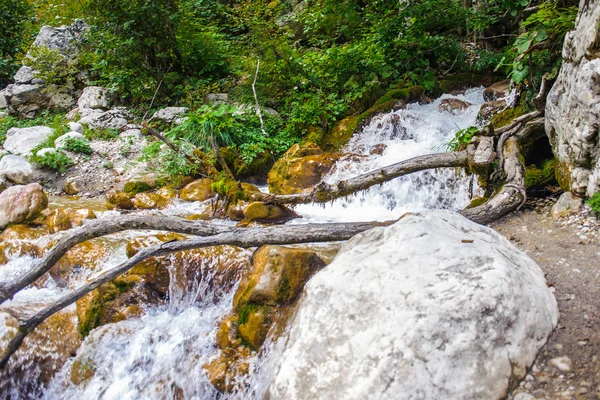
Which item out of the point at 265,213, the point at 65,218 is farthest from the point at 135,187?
the point at 265,213

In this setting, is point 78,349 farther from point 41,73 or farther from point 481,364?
point 41,73

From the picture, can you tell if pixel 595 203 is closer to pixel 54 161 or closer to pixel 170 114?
pixel 170 114

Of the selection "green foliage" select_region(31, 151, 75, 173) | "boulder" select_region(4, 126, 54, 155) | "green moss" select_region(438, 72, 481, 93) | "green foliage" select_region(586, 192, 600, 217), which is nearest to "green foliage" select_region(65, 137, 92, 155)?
"green foliage" select_region(31, 151, 75, 173)

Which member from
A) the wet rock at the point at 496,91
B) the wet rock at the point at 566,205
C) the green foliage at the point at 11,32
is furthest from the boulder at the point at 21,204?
the green foliage at the point at 11,32

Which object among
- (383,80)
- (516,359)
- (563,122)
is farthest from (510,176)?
(383,80)

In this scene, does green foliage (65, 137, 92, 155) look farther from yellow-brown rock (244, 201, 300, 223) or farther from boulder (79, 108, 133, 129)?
yellow-brown rock (244, 201, 300, 223)

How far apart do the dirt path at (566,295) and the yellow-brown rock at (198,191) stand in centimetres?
472

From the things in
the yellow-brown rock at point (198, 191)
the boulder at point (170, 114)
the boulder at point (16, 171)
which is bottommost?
the boulder at point (16, 171)

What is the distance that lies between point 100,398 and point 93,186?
588 centimetres

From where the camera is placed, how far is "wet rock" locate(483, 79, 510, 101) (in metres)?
7.77

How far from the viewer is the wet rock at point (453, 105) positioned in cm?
772

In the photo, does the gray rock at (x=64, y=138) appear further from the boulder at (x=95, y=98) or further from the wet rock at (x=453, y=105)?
the wet rock at (x=453, y=105)

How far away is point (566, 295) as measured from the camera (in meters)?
2.38

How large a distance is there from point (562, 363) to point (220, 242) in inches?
104
